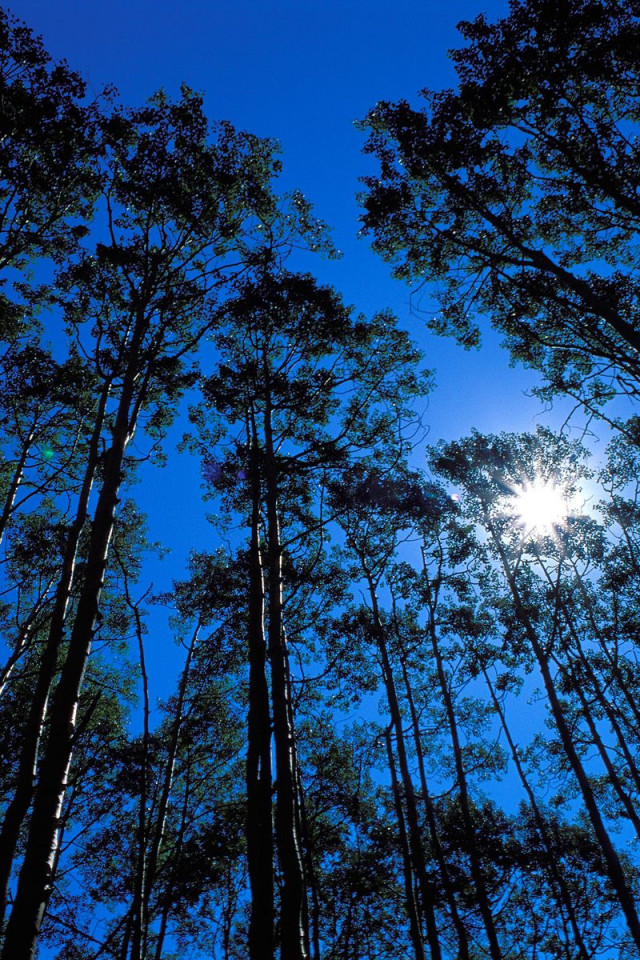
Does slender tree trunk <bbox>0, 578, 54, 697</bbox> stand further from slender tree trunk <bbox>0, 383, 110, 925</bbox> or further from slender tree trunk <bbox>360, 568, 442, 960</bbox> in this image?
slender tree trunk <bbox>360, 568, 442, 960</bbox>

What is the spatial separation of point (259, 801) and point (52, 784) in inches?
104

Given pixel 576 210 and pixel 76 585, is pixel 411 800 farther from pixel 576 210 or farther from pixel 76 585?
pixel 576 210

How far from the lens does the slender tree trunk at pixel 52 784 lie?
3543mm

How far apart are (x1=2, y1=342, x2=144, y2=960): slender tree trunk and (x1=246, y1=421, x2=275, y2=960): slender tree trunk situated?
235 centimetres

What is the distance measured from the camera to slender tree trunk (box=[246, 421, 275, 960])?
5.10 m

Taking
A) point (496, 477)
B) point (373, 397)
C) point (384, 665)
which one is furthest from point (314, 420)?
point (496, 477)

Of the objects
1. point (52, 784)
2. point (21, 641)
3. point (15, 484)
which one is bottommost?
point (52, 784)

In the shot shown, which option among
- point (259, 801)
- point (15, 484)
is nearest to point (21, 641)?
point (15, 484)

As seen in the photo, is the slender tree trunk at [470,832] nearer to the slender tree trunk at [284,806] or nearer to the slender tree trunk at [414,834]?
the slender tree trunk at [414,834]

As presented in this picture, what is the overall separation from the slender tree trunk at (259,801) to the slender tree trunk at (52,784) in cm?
235

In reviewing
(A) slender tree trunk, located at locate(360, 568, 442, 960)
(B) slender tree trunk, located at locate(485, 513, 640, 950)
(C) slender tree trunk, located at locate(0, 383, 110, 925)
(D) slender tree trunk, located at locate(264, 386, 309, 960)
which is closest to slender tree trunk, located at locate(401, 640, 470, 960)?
(A) slender tree trunk, located at locate(360, 568, 442, 960)

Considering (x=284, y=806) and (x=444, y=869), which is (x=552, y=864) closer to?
(x=444, y=869)

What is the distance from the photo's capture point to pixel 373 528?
1398 cm

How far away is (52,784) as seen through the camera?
13.3 feet
